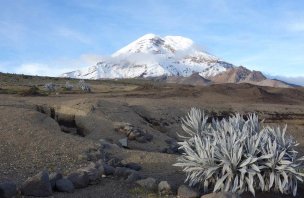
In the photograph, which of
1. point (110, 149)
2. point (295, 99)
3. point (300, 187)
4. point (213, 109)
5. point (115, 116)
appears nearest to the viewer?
point (300, 187)

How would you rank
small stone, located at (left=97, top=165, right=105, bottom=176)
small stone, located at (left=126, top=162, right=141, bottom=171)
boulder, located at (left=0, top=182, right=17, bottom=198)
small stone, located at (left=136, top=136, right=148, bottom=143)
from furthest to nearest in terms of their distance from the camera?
small stone, located at (left=136, top=136, right=148, bottom=143) < small stone, located at (left=126, top=162, right=141, bottom=171) < small stone, located at (left=97, top=165, right=105, bottom=176) < boulder, located at (left=0, top=182, right=17, bottom=198)

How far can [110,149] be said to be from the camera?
42.0 feet

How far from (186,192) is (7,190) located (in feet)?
9.69

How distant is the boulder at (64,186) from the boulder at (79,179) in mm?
224

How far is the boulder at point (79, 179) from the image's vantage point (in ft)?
29.3

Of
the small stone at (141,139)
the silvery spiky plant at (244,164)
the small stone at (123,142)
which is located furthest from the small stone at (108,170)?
the small stone at (141,139)

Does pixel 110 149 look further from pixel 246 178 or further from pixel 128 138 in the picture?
pixel 246 178

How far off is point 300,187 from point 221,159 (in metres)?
1.93

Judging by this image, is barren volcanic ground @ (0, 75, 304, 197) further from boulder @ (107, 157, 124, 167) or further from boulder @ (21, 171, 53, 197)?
boulder @ (107, 157, 124, 167)

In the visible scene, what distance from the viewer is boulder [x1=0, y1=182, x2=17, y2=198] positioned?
781cm

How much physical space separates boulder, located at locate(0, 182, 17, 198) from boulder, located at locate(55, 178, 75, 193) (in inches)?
31.1

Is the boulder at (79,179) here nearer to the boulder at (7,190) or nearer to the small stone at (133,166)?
the boulder at (7,190)

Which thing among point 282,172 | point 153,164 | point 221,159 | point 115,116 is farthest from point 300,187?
point 115,116

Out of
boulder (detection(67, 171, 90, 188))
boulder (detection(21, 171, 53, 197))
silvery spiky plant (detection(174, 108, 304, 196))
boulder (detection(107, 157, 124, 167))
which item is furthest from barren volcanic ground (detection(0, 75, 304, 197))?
boulder (detection(107, 157, 124, 167))
